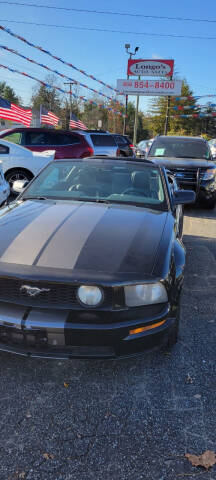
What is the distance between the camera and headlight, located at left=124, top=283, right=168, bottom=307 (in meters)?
2.16

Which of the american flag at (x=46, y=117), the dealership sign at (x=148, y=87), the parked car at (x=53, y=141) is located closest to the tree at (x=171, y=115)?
the dealership sign at (x=148, y=87)

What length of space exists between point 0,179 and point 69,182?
2.61 metres

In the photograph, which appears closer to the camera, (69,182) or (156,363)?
(156,363)

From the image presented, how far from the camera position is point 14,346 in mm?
2186

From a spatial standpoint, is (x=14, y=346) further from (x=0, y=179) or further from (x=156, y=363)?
(x=0, y=179)

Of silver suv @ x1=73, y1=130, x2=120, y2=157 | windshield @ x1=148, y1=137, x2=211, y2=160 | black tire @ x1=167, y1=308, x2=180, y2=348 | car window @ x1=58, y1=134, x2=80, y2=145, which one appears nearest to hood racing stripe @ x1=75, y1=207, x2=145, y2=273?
→ black tire @ x1=167, y1=308, x2=180, y2=348

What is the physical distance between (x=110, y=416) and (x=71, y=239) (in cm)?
115

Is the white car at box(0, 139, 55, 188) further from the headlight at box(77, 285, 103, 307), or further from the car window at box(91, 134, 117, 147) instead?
the headlight at box(77, 285, 103, 307)

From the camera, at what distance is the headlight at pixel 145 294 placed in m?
2.16

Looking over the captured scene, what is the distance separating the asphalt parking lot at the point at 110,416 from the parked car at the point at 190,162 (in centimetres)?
559

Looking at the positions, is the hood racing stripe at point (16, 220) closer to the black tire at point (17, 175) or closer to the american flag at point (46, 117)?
the black tire at point (17, 175)

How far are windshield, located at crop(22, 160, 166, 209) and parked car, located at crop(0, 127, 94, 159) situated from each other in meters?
6.35

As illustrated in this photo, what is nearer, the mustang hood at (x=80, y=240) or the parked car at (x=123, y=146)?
the mustang hood at (x=80, y=240)

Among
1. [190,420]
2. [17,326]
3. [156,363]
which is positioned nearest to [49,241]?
[17,326]
